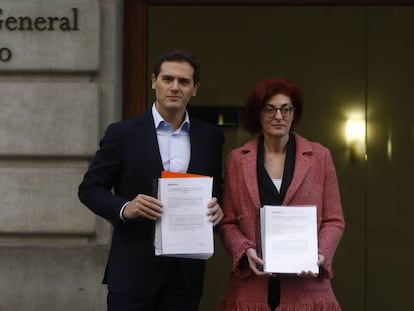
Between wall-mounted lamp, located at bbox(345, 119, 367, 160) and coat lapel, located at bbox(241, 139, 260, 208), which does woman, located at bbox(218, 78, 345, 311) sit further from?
wall-mounted lamp, located at bbox(345, 119, 367, 160)

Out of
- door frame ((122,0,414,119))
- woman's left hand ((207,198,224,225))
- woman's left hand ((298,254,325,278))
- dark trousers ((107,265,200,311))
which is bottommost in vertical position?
dark trousers ((107,265,200,311))

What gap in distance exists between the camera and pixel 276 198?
148 inches

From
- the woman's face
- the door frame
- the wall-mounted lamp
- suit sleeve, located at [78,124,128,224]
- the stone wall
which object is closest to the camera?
suit sleeve, located at [78,124,128,224]

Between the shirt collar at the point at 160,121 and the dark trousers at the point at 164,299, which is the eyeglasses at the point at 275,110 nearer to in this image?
the shirt collar at the point at 160,121

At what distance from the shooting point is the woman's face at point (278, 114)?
12.5 feet

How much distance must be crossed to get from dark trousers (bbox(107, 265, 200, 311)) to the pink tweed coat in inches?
10.3

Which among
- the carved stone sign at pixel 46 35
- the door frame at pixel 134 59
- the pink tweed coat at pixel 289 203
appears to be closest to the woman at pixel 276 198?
the pink tweed coat at pixel 289 203

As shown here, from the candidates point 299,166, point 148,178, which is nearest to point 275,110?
point 299,166

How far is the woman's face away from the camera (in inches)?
150

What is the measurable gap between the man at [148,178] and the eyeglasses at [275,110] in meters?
0.35

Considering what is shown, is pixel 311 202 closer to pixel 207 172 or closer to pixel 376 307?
pixel 207 172

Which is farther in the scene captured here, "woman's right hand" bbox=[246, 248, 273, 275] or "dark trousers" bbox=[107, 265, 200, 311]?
"dark trousers" bbox=[107, 265, 200, 311]

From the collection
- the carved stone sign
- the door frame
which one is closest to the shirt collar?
the carved stone sign

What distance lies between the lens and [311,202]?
3.78m
